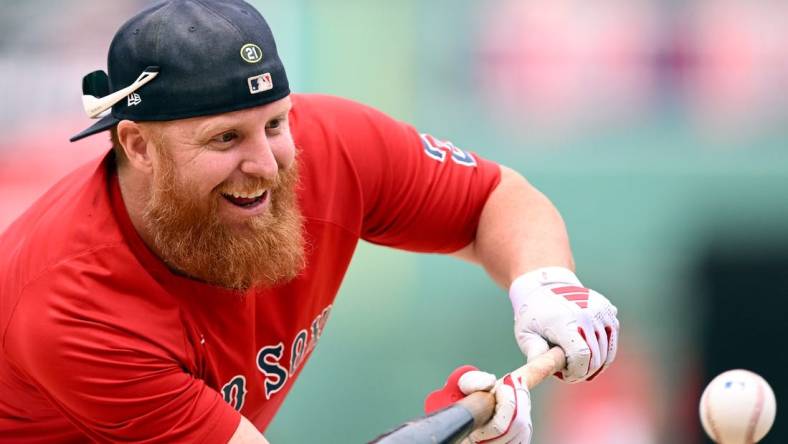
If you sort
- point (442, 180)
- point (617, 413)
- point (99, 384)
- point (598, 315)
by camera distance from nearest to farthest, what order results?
point (99, 384) → point (598, 315) → point (442, 180) → point (617, 413)

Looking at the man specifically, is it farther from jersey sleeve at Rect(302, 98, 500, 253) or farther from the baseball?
the baseball

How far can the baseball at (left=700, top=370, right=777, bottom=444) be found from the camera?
3.12 meters

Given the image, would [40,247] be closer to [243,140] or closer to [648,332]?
[243,140]

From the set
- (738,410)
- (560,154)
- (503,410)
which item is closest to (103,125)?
(503,410)

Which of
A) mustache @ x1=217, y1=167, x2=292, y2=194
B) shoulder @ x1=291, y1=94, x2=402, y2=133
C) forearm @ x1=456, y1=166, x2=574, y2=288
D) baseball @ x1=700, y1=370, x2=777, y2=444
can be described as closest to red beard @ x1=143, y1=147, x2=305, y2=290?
mustache @ x1=217, y1=167, x2=292, y2=194

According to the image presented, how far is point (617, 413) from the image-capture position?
5.86 m

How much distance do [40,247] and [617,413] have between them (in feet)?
11.8

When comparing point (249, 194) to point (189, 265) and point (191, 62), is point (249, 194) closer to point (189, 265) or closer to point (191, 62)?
point (189, 265)

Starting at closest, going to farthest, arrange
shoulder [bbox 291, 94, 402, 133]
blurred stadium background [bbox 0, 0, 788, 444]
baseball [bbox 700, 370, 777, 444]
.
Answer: baseball [bbox 700, 370, 777, 444], shoulder [bbox 291, 94, 402, 133], blurred stadium background [bbox 0, 0, 788, 444]

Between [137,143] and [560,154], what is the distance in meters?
3.41

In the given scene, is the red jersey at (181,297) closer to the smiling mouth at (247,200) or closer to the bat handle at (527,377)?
the smiling mouth at (247,200)

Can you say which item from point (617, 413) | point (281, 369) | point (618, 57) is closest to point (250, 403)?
point (281, 369)

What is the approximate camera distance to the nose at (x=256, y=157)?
→ 2846mm

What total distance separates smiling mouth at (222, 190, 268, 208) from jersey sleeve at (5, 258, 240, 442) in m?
0.35
